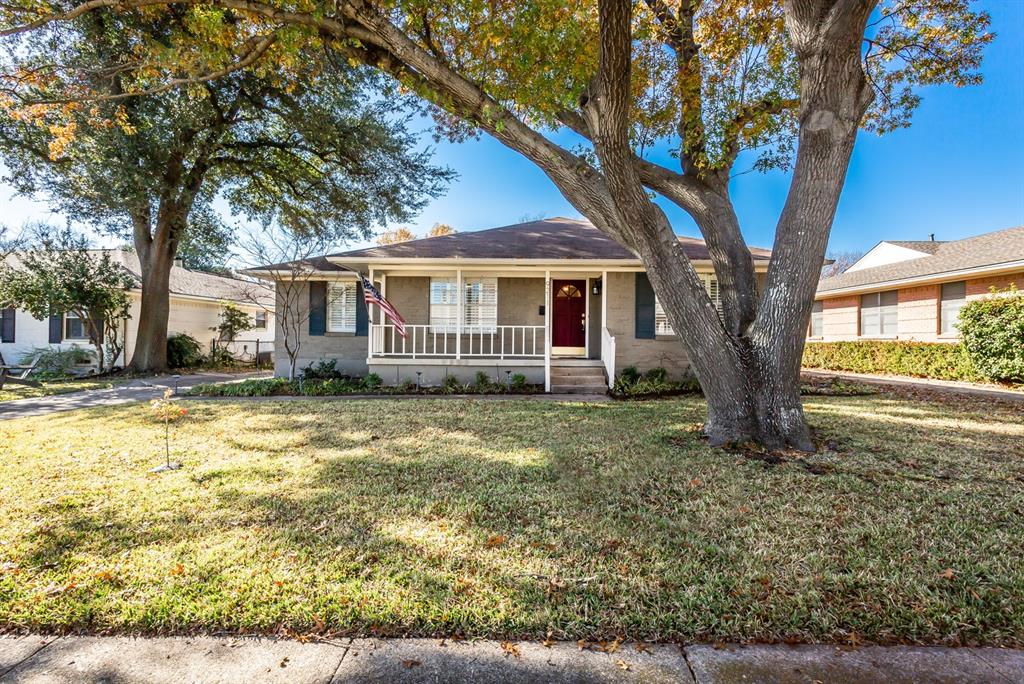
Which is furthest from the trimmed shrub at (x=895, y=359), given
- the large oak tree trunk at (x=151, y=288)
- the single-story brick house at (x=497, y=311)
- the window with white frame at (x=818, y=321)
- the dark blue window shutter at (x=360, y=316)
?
the large oak tree trunk at (x=151, y=288)

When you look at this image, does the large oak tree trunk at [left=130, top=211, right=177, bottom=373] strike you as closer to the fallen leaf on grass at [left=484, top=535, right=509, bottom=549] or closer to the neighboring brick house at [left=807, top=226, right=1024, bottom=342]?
the fallen leaf on grass at [left=484, top=535, right=509, bottom=549]

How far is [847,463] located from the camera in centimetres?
462

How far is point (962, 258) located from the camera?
13312 mm

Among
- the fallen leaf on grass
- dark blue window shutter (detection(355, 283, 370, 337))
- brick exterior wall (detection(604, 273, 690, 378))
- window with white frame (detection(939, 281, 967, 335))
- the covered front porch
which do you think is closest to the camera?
the fallen leaf on grass

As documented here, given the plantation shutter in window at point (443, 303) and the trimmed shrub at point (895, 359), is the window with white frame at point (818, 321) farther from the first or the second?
the plantation shutter in window at point (443, 303)

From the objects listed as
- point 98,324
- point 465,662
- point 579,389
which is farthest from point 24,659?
point 98,324

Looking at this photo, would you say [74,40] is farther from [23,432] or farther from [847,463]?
[847,463]

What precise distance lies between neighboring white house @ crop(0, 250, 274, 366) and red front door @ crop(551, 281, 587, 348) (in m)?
8.64

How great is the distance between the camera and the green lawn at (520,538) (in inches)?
87.9

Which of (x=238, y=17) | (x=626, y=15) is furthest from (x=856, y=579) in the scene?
(x=238, y=17)

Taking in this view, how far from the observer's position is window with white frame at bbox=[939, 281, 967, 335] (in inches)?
512

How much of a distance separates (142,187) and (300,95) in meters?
4.72

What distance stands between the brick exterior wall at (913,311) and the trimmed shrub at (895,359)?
3.24 feet

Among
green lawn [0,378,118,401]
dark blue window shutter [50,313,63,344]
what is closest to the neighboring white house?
dark blue window shutter [50,313,63,344]
